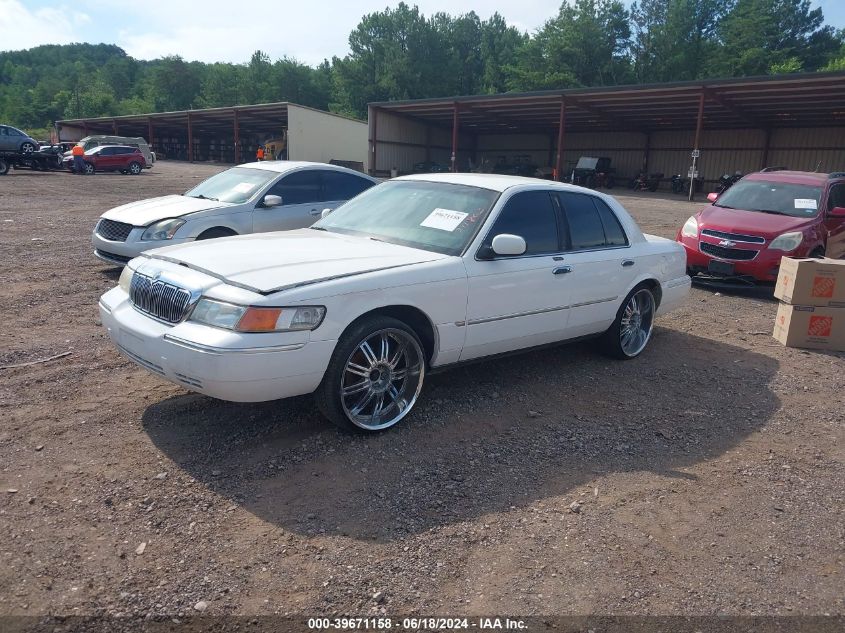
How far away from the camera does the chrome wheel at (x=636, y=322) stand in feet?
19.6

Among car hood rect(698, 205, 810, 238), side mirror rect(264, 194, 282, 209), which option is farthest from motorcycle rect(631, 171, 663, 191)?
side mirror rect(264, 194, 282, 209)

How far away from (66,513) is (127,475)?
39 centimetres

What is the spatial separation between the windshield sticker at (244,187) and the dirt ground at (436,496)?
3.42 m

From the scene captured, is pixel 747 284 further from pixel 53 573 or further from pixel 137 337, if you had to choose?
pixel 53 573

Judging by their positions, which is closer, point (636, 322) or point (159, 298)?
point (159, 298)

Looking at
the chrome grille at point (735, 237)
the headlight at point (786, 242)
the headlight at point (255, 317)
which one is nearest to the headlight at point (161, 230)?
the headlight at point (255, 317)

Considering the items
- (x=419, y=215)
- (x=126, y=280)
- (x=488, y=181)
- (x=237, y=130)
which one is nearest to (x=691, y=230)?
(x=488, y=181)

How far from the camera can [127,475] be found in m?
3.50

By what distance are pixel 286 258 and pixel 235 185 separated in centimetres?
515

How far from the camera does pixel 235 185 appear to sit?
8789 millimetres

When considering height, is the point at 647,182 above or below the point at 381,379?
above

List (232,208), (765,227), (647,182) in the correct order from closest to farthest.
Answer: (232,208) → (765,227) → (647,182)

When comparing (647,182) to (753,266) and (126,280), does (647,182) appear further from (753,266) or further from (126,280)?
(126,280)

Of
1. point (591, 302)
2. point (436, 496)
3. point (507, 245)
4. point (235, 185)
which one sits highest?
point (235, 185)
